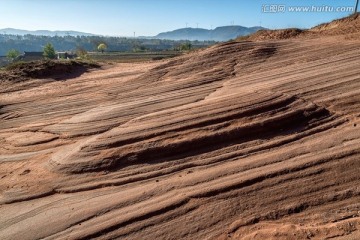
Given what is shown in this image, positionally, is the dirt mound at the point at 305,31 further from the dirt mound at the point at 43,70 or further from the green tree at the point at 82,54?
the green tree at the point at 82,54

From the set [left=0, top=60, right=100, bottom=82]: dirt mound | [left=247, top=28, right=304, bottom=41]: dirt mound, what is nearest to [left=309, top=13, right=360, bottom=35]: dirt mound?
[left=247, top=28, right=304, bottom=41]: dirt mound

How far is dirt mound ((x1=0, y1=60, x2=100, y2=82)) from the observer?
2452cm

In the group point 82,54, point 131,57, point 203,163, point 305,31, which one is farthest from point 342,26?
point 131,57

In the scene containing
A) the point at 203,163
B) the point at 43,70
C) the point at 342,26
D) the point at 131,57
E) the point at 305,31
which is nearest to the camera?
the point at 203,163

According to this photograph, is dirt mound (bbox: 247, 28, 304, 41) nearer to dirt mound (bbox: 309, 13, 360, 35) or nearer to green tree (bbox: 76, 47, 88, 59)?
dirt mound (bbox: 309, 13, 360, 35)

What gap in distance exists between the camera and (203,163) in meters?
8.89

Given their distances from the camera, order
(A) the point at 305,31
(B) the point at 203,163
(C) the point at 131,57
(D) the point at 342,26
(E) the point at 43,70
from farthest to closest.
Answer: (C) the point at 131,57 < (E) the point at 43,70 < (A) the point at 305,31 < (D) the point at 342,26 < (B) the point at 203,163

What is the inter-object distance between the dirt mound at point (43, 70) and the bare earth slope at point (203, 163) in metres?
11.4

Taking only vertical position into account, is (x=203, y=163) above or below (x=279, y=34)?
below

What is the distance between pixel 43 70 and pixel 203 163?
2037 cm

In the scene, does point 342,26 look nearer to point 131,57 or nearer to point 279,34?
point 279,34

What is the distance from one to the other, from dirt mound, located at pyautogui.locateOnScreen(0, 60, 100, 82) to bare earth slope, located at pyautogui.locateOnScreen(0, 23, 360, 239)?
37.6ft

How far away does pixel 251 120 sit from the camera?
984 centimetres

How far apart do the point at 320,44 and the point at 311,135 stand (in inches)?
358
